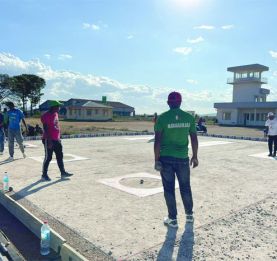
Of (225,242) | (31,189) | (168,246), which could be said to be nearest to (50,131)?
(31,189)

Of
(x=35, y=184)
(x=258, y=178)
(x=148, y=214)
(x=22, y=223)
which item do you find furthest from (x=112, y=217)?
(x=258, y=178)

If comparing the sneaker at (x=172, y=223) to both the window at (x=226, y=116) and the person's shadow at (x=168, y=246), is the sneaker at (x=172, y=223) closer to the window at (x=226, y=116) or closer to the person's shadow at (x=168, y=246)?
the person's shadow at (x=168, y=246)

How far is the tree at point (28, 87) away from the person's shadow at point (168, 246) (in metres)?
65.7

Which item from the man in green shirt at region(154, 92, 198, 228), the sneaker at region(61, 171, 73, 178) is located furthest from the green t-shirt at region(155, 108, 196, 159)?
the sneaker at region(61, 171, 73, 178)

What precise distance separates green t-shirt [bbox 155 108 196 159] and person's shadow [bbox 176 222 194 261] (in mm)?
1079

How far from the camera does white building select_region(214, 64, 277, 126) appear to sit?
52656 mm

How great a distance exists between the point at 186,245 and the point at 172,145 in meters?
1.39

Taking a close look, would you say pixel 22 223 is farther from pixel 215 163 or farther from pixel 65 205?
pixel 215 163

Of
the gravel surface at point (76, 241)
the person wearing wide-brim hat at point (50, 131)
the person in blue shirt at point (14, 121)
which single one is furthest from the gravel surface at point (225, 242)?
the person in blue shirt at point (14, 121)

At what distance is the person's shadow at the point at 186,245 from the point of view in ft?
11.8

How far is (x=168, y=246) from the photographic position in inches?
153

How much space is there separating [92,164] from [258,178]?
4.97m

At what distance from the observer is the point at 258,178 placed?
320 inches

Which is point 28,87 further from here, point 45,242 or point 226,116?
point 45,242
